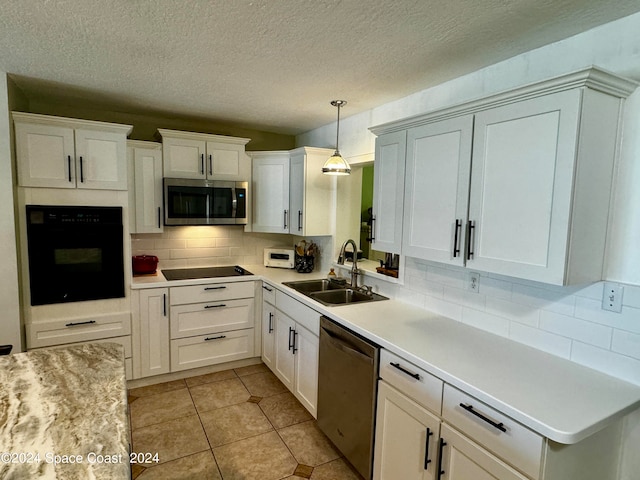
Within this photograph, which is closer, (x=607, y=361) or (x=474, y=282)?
(x=607, y=361)

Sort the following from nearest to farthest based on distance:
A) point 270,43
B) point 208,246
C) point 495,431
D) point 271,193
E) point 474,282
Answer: point 495,431, point 270,43, point 474,282, point 271,193, point 208,246

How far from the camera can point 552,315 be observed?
1749 mm

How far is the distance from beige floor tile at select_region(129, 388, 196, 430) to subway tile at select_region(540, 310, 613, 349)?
2468mm

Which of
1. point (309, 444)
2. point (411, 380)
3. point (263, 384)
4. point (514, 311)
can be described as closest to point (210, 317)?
point (263, 384)

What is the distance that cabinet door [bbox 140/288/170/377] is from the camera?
308cm

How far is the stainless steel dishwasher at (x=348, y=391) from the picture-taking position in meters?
1.99

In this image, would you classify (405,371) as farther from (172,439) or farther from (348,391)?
(172,439)

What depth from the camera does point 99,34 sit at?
71.3 inches

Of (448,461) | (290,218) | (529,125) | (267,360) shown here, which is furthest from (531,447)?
(290,218)

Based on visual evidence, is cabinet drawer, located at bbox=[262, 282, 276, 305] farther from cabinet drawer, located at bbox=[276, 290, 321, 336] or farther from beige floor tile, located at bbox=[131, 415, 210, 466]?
beige floor tile, located at bbox=[131, 415, 210, 466]

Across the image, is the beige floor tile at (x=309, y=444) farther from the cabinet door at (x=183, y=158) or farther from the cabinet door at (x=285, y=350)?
the cabinet door at (x=183, y=158)

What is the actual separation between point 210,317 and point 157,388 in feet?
2.38

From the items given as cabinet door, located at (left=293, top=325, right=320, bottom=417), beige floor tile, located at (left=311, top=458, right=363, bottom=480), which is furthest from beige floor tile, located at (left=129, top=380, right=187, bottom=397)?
beige floor tile, located at (left=311, top=458, right=363, bottom=480)

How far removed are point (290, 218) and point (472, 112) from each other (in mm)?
2191
